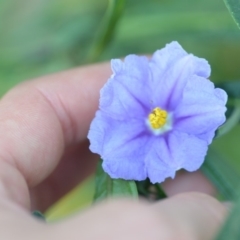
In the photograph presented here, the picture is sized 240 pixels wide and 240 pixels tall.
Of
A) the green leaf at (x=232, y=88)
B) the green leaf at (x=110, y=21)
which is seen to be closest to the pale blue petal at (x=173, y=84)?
the green leaf at (x=232, y=88)

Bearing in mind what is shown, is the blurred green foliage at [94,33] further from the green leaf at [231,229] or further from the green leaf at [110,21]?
the green leaf at [231,229]

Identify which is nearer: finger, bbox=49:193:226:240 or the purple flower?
finger, bbox=49:193:226:240

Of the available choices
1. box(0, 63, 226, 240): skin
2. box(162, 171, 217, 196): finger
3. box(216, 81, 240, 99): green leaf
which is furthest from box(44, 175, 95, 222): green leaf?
box(216, 81, 240, 99): green leaf

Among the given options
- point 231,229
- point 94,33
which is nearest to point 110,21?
point 94,33

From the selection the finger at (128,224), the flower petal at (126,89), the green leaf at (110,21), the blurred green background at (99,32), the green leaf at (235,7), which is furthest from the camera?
the blurred green background at (99,32)

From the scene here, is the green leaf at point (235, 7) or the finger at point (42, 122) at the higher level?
the green leaf at point (235, 7)

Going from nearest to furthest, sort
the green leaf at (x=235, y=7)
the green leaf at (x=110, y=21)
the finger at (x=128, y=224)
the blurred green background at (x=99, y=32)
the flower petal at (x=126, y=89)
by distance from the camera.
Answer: the finger at (x=128, y=224)
the green leaf at (x=235, y=7)
the flower petal at (x=126, y=89)
the green leaf at (x=110, y=21)
the blurred green background at (x=99, y=32)

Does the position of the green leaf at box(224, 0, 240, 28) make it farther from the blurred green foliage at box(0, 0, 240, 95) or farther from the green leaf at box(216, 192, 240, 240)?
the blurred green foliage at box(0, 0, 240, 95)

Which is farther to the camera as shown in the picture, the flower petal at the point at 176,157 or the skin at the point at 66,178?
the flower petal at the point at 176,157
